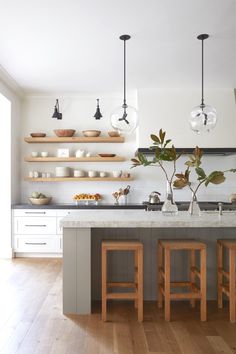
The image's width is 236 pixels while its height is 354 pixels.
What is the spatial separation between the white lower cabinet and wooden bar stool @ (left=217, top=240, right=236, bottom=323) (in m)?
2.67

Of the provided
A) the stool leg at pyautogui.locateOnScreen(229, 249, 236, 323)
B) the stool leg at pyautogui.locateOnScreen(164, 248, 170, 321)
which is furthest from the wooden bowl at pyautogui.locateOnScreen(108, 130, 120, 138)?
the stool leg at pyautogui.locateOnScreen(229, 249, 236, 323)

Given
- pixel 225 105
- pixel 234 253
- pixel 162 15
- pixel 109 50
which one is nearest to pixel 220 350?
pixel 234 253

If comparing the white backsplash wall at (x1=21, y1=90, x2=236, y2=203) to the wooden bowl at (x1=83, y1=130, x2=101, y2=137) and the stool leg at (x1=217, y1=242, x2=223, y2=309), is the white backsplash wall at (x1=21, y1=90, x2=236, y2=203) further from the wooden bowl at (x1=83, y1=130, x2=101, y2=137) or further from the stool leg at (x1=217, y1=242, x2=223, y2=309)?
the stool leg at (x1=217, y1=242, x2=223, y2=309)

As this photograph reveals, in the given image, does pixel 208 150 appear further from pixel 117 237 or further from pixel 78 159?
pixel 117 237

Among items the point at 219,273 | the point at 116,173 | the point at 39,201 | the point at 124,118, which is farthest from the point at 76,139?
the point at 219,273

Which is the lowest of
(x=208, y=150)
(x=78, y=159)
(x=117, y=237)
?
(x=117, y=237)

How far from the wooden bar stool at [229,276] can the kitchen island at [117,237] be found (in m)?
0.14

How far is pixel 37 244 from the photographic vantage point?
17.1ft

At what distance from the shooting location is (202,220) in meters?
2.86

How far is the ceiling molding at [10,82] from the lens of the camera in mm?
4599

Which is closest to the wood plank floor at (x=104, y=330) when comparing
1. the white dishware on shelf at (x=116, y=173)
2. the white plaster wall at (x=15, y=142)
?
the white plaster wall at (x=15, y=142)

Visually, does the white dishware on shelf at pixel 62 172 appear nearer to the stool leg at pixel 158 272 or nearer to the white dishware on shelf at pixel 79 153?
the white dishware on shelf at pixel 79 153

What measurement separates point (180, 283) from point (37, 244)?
2723mm

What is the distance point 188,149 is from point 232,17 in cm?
231
